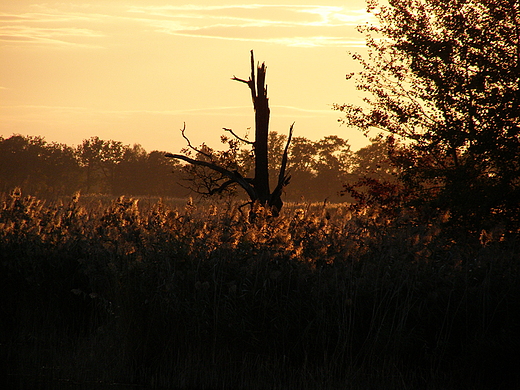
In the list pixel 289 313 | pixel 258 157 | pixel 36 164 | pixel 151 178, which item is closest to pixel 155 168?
pixel 151 178

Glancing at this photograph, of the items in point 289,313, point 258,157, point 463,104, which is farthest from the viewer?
point 258,157

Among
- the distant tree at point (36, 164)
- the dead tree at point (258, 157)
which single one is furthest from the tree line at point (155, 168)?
the dead tree at point (258, 157)

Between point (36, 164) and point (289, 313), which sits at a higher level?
point (36, 164)

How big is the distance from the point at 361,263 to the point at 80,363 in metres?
3.88

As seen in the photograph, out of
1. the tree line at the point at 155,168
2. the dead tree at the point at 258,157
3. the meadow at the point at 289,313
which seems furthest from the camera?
the tree line at the point at 155,168

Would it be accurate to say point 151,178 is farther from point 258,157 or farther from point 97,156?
point 258,157

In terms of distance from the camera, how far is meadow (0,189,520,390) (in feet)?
26.5

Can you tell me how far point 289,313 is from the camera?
837 centimetres

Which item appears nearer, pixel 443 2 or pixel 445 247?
pixel 445 247

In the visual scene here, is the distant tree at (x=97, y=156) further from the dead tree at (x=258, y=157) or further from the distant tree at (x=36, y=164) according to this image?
the dead tree at (x=258, y=157)

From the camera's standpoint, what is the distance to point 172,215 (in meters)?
9.74

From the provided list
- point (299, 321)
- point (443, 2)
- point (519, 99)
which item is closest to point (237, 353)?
point (299, 321)

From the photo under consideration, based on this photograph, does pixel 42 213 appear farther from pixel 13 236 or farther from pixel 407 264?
pixel 407 264

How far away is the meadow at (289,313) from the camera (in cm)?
808
